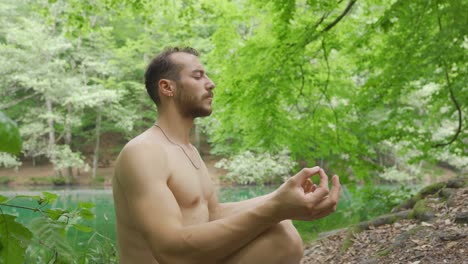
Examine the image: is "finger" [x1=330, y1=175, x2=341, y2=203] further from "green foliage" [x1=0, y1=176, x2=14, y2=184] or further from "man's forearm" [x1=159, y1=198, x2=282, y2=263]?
"green foliage" [x1=0, y1=176, x2=14, y2=184]

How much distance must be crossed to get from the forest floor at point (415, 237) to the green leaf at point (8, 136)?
3.38 meters

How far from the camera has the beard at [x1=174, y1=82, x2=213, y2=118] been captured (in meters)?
1.89

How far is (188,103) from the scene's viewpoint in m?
1.90

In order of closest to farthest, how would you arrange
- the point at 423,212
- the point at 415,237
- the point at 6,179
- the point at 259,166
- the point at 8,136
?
the point at 8,136
the point at 415,237
the point at 423,212
the point at 259,166
the point at 6,179

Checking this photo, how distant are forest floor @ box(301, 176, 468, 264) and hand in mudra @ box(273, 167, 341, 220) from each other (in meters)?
2.45

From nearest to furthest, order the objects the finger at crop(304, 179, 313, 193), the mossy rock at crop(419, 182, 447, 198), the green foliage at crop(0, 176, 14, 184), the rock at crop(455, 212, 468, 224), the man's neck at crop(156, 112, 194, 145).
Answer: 1. the finger at crop(304, 179, 313, 193)
2. the man's neck at crop(156, 112, 194, 145)
3. the rock at crop(455, 212, 468, 224)
4. the mossy rock at crop(419, 182, 447, 198)
5. the green foliage at crop(0, 176, 14, 184)

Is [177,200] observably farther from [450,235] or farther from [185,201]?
[450,235]

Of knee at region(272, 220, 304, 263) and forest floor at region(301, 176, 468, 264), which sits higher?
knee at region(272, 220, 304, 263)

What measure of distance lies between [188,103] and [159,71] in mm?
187

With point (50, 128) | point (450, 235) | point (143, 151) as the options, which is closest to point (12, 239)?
point (143, 151)

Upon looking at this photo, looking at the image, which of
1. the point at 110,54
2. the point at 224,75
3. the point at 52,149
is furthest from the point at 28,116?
the point at 224,75

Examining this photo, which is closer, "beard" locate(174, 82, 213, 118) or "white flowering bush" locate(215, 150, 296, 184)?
"beard" locate(174, 82, 213, 118)

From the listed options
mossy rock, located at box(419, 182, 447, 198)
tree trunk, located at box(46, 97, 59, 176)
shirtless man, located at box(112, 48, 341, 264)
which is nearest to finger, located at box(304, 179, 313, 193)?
shirtless man, located at box(112, 48, 341, 264)

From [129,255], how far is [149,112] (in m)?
26.9
